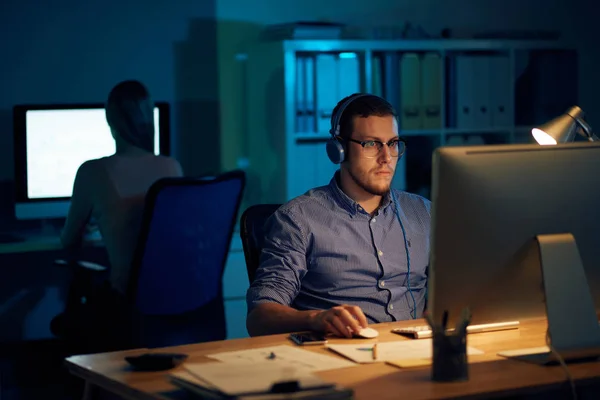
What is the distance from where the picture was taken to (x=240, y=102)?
490cm

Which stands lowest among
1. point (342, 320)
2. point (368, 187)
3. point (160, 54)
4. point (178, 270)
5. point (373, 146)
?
point (178, 270)

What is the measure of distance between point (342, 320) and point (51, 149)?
2.50 meters

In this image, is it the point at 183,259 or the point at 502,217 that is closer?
the point at 502,217

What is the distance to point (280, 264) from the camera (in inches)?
94.0

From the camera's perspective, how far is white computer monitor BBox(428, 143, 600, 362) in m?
1.76

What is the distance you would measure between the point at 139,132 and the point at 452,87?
71.7 inches

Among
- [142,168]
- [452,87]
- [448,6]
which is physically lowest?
[142,168]

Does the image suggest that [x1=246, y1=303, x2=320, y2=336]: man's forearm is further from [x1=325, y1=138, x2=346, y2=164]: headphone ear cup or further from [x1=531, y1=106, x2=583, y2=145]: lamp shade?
[x1=531, y1=106, x2=583, y2=145]: lamp shade

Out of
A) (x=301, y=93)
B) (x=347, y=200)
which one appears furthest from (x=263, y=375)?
(x=301, y=93)

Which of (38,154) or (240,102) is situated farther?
(240,102)

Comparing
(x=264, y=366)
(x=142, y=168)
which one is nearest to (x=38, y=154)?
(x=142, y=168)

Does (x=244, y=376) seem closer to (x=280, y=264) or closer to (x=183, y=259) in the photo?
(x=280, y=264)

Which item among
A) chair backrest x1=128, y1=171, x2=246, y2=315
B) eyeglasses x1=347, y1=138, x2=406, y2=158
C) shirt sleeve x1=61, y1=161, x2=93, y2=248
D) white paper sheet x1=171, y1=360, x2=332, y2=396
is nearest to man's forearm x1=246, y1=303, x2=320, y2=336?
white paper sheet x1=171, y1=360, x2=332, y2=396

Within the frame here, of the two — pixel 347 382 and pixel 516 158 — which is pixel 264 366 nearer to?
pixel 347 382
